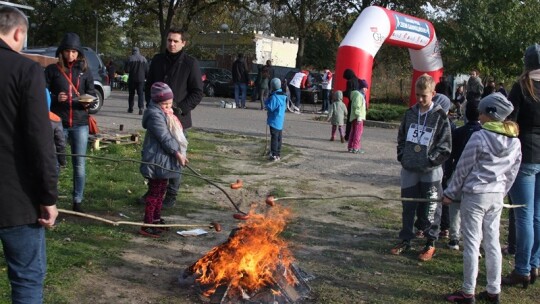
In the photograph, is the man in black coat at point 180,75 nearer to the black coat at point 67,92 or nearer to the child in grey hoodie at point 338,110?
the black coat at point 67,92

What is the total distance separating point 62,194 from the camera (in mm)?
7695

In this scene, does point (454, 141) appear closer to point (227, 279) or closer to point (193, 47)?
point (227, 279)

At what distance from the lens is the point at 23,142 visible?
3.16 meters

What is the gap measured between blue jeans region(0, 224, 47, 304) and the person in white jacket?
326cm

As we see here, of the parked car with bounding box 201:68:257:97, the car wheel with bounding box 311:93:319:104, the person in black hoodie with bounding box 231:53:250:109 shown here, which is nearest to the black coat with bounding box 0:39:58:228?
the person in black hoodie with bounding box 231:53:250:109

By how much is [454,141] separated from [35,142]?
463cm

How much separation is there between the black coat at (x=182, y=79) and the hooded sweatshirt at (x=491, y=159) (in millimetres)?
3415

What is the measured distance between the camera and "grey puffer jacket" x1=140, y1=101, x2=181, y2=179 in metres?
6.16

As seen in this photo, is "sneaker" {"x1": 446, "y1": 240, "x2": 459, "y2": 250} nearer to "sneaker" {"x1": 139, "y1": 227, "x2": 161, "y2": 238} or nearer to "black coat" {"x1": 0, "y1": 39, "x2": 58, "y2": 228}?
"sneaker" {"x1": 139, "y1": 227, "x2": 161, "y2": 238}

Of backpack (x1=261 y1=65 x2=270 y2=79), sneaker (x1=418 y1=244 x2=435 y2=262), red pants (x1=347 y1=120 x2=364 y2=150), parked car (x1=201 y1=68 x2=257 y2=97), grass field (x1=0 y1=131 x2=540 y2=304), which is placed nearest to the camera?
grass field (x1=0 y1=131 x2=540 y2=304)

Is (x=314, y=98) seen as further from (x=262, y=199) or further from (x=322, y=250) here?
(x=322, y=250)

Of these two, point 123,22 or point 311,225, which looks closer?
point 311,225

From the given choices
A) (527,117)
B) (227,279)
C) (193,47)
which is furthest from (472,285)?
(193,47)

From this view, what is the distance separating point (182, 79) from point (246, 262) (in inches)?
124
